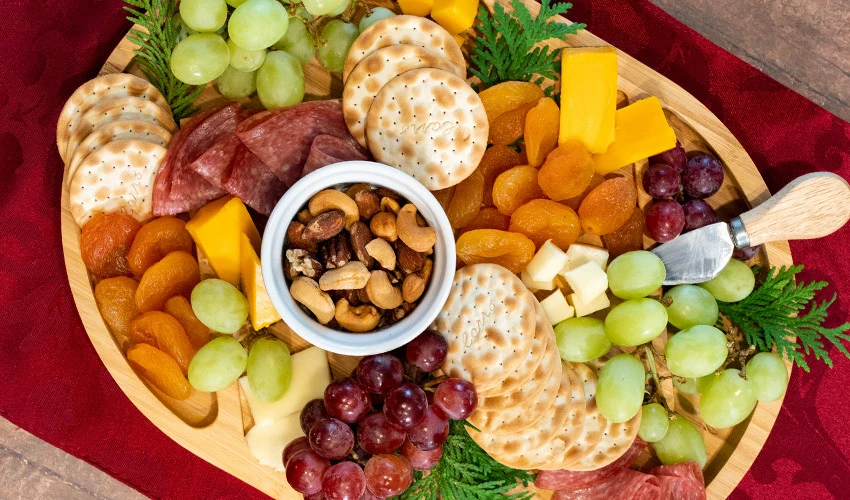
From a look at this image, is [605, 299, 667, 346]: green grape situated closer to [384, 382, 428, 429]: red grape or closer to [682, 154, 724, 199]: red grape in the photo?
[682, 154, 724, 199]: red grape

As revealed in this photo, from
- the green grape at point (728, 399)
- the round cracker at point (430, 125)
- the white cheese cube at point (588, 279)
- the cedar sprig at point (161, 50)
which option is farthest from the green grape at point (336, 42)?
the green grape at point (728, 399)

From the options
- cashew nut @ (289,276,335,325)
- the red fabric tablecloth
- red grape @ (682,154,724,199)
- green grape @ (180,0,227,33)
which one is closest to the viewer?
cashew nut @ (289,276,335,325)

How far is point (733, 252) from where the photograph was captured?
1214mm

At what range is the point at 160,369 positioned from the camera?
1136 millimetres

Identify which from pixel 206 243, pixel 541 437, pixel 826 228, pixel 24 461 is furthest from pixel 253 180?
pixel 826 228

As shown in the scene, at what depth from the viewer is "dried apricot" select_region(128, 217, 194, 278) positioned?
44.9 inches

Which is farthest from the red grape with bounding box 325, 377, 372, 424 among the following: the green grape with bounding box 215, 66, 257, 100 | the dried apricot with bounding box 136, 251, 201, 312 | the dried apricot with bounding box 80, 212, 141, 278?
the green grape with bounding box 215, 66, 257, 100

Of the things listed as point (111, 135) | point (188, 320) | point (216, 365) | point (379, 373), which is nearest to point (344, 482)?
point (379, 373)

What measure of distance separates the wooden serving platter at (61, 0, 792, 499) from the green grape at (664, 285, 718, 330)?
171 mm

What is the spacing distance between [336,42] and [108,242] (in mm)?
538

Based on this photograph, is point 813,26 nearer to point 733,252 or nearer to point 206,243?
point 733,252

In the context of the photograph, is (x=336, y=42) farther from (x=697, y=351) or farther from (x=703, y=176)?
(x=697, y=351)

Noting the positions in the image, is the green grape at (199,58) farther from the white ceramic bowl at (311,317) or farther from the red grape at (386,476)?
the red grape at (386,476)

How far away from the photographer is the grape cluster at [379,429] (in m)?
1.05
